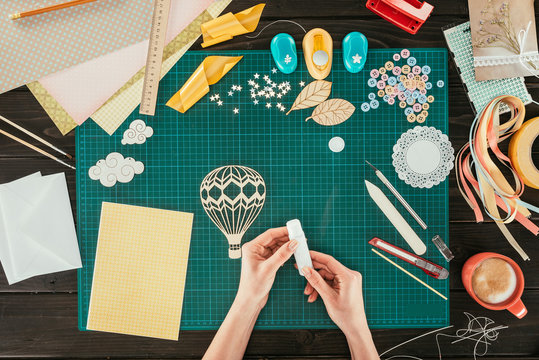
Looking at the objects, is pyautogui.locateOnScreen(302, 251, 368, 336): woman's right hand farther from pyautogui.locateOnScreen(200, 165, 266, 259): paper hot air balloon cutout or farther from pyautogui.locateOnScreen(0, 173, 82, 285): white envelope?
pyautogui.locateOnScreen(0, 173, 82, 285): white envelope

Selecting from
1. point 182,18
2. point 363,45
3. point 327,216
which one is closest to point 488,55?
point 363,45

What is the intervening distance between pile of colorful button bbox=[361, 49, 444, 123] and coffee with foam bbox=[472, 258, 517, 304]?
452mm

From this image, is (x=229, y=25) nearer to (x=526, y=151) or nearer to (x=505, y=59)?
(x=505, y=59)

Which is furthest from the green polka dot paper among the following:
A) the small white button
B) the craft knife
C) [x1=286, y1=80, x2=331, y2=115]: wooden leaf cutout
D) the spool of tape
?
the spool of tape

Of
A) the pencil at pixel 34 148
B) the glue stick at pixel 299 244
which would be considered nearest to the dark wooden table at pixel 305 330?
the pencil at pixel 34 148

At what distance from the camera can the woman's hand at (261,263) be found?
2.93ft

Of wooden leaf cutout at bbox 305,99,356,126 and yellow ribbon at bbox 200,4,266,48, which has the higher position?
yellow ribbon at bbox 200,4,266,48

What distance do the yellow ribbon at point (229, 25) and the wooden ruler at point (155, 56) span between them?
12 cm

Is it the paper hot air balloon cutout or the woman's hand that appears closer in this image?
the woman's hand

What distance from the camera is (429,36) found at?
3.24ft

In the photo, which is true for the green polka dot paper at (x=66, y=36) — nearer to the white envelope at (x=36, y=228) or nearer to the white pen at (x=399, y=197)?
the white envelope at (x=36, y=228)

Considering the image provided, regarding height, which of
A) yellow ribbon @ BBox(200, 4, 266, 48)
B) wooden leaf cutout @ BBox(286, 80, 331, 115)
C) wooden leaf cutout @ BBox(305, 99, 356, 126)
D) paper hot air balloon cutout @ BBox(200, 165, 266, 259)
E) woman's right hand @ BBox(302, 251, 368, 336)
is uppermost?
yellow ribbon @ BBox(200, 4, 266, 48)

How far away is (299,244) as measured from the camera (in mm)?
928

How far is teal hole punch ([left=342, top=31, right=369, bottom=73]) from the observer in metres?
0.96
